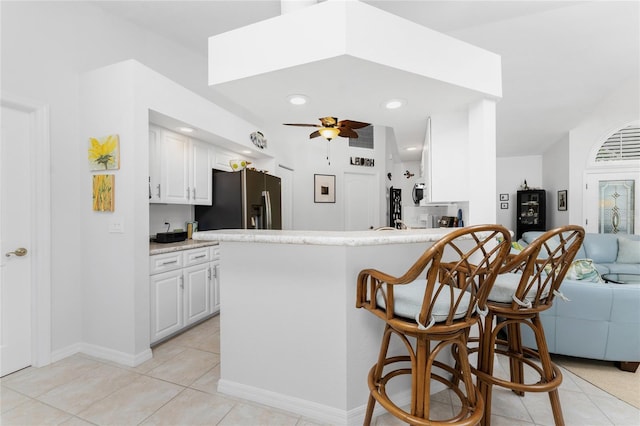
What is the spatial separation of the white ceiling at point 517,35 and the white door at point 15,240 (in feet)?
4.67

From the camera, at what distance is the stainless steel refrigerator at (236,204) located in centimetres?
350

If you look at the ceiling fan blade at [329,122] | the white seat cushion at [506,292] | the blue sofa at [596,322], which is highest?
the ceiling fan blade at [329,122]

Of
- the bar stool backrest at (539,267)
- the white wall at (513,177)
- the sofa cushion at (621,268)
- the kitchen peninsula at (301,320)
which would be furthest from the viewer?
the white wall at (513,177)

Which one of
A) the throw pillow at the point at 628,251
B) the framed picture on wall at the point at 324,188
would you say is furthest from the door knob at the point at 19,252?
the throw pillow at the point at 628,251

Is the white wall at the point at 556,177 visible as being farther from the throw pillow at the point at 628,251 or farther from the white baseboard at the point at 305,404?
the white baseboard at the point at 305,404

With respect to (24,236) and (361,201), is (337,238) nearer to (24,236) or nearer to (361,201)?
(24,236)

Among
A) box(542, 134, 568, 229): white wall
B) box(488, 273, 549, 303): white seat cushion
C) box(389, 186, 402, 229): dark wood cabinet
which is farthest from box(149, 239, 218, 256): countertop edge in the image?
box(542, 134, 568, 229): white wall

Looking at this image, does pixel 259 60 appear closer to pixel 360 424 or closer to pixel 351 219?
pixel 360 424

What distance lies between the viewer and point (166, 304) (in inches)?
104

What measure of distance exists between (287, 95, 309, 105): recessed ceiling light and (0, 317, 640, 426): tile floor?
192 centimetres

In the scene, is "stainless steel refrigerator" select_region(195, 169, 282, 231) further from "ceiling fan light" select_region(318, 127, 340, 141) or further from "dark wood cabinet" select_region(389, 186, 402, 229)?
"dark wood cabinet" select_region(389, 186, 402, 229)

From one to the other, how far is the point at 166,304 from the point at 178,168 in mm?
1374

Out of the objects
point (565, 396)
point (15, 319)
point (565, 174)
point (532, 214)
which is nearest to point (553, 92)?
point (565, 174)

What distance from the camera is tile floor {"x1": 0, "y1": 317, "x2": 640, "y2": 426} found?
1.67 metres
